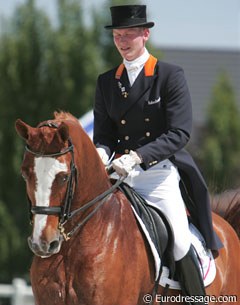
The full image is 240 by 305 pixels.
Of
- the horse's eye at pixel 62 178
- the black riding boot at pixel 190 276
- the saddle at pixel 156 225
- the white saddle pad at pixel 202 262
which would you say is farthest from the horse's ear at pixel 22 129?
the black riding boot at pixel 190 276

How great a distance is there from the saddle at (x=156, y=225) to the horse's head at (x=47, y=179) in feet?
2.96

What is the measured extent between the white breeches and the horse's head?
1124 mm

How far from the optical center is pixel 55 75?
78.9ft

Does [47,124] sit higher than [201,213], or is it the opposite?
[47,124]

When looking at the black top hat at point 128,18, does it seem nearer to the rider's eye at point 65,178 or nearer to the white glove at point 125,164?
the white glove at point 125,164

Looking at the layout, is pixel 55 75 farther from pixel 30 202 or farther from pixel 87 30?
pixel 30 202

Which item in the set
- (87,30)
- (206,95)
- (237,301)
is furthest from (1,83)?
(237,301)

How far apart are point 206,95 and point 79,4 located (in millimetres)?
9264

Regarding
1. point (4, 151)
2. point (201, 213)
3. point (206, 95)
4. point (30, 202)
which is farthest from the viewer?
point (206, 95)

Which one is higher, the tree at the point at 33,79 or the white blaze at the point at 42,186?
the white blaze at the point at 42,186

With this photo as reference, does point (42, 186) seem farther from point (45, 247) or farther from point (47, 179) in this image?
point (45, 247)

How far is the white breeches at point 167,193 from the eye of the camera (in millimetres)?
6832

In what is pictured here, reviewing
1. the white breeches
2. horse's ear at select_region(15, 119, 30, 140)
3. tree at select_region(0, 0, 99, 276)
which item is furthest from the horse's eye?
tree at select_region(0, 0, 99, 276)

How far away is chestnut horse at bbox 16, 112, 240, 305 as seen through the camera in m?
5.80
